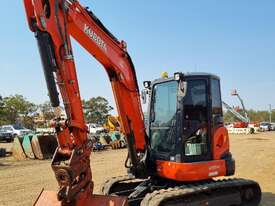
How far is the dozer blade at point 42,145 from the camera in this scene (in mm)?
19328

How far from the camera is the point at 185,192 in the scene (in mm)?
6512

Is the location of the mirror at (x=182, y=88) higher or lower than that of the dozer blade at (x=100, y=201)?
higher

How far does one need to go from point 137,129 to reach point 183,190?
1384 mm

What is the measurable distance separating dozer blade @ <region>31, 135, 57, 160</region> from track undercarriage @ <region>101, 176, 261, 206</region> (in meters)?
12.1

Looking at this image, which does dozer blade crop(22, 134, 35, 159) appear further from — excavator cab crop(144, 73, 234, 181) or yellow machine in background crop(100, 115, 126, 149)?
excavator cab crop(144, 73, 234, 181)

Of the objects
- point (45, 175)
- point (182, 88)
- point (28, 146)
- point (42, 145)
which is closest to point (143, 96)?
point (182, 88)

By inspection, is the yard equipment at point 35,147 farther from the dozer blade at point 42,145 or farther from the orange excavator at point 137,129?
the orange excavator at point 137,129

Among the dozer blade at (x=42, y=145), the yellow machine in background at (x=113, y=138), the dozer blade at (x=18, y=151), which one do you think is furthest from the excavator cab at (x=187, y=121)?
the yellow machine in background at (x=113, y=138)

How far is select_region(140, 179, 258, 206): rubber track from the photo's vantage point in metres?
6.23

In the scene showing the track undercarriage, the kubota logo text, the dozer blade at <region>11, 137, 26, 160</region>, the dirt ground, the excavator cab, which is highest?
the kubota logo text

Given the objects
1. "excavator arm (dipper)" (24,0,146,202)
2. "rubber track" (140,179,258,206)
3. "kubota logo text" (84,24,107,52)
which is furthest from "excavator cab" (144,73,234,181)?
"kubota logo text" (84,24,107,52)

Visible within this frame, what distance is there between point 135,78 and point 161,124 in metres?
1.02

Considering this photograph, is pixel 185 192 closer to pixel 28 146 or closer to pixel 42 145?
pixel 42 145

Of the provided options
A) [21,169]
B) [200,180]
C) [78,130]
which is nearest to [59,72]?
[78,130]
